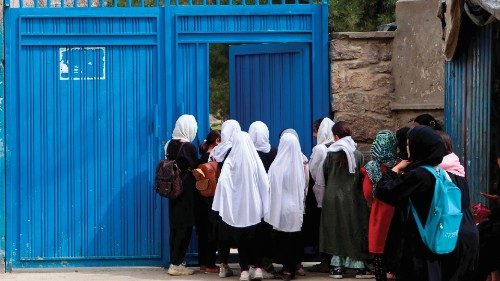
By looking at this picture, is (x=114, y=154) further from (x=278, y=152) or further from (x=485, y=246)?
(x=485, y=246)

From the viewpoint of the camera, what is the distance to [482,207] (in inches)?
341

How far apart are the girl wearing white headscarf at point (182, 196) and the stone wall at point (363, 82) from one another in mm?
1425

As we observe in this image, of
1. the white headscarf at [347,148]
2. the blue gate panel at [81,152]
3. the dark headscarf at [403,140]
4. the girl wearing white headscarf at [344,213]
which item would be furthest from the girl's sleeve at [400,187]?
the blue gate panel at [81,152]

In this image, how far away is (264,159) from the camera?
34.6ft

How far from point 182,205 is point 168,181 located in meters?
0.30

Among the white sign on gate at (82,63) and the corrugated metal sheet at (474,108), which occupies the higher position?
the white sign on gate at (82,63)

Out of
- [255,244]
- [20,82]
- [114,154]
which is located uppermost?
[20,82]

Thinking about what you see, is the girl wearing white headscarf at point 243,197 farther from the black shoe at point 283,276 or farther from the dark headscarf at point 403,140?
the dark headscarf at point 403,140

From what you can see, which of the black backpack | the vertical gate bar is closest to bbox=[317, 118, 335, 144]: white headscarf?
the black backpack

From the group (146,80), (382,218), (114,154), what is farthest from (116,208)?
(382,218)

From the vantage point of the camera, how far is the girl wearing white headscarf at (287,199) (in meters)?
10.3

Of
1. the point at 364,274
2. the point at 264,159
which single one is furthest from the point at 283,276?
the point at 264,159

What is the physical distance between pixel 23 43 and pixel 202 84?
1.68 meters

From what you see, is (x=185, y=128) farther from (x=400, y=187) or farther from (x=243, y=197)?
(x=400, y=187)
